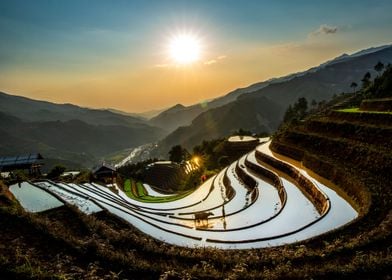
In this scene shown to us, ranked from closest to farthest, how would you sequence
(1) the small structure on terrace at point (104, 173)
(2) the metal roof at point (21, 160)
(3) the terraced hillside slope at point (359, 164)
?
(3) the terraced hillside slope at point (359, 164)
(2) the metal roof at point (21, 160)
(1) the small structure on terrace at point (104, 173)

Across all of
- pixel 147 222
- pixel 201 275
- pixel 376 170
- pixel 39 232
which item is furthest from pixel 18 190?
pixel 376 170

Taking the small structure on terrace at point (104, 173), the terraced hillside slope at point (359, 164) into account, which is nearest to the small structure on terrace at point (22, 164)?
the small structure on terrace at point (104, 173)

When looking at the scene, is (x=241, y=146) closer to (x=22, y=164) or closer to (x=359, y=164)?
(x=22, y=164)

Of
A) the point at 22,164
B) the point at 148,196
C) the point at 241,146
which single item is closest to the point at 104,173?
the point at 148,196

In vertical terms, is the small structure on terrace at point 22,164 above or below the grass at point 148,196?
above

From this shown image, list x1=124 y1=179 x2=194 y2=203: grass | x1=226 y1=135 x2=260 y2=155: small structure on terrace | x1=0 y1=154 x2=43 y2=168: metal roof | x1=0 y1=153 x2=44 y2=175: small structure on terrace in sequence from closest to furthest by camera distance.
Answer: x1=124 y1=179 x2=194 y2=203: grass
x1=0 y1=153 x2=44 y2=175: small structure on terrace
x1=0 y1=154 x2=43 y2=168: metal roof
x1=226 y1=135 x2=260 y2=155: small structure on terrace

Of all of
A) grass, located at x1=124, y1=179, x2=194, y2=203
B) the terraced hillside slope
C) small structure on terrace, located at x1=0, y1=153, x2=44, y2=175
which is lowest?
grass, located at x1=124, y1=179, x2=194, y2=203

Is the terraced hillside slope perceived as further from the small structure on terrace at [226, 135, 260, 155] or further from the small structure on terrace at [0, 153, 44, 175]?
the small structure on terrace at [0, 153, 44, 175]

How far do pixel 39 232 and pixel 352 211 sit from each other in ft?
42.2

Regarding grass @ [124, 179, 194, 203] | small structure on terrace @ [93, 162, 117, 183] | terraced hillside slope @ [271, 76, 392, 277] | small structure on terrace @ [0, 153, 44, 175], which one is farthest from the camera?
small structure on terrace @ [93, 162, 117, 183]

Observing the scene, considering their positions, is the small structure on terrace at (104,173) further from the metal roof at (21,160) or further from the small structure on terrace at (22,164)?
the metal roof at (21,160)

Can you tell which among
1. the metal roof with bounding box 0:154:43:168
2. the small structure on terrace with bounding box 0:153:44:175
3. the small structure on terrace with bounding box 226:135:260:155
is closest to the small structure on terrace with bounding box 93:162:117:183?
the small structure on terrace with bounding box 0:153:44:175

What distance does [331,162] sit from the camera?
20.7m

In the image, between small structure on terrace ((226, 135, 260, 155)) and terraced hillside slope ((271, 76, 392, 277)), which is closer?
terraced hillside slope ((271, 76, 392, 277))
